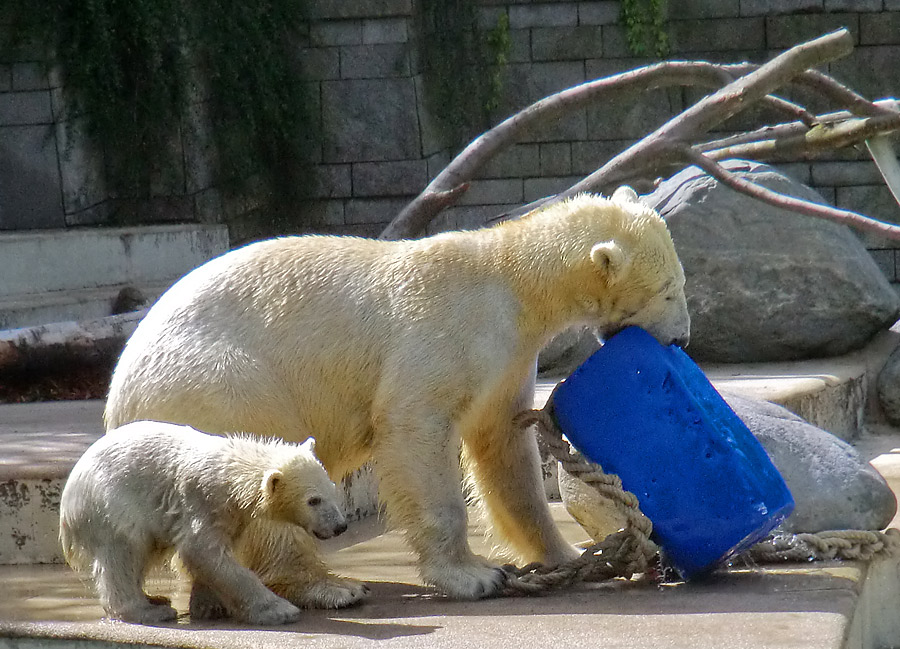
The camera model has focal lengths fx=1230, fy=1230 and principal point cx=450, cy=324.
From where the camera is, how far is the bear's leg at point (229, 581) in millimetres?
2781

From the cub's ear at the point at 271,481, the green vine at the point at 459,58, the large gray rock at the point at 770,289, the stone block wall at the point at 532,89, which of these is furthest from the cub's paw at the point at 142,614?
the green vine at the point at 459,58

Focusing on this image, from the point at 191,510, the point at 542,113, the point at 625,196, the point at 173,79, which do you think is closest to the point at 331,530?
the point at 191,510

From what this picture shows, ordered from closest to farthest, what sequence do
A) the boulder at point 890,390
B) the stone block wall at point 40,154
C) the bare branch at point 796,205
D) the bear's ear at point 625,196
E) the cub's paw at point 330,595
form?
the cub's paw at point 330,595
the bear's ear at point 625,196
the bare branch at point 796,205
the boulder at point 890,390
the stone block wall at point 40,154

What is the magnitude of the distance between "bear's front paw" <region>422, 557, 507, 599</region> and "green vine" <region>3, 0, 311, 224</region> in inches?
267

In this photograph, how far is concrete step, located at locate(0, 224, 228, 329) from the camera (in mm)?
7379

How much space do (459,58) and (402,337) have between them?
25.9ft

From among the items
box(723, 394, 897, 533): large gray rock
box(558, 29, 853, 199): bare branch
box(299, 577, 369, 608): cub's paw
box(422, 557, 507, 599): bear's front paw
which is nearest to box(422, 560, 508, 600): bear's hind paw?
box(422, 557, 507, 599): bear's front paw

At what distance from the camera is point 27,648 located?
8.91ft

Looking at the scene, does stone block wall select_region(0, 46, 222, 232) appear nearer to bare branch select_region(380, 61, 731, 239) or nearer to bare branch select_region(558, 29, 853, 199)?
bare branch select_region(380, 61, 731, 239)

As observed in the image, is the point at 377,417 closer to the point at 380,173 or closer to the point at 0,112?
the point at 0,112

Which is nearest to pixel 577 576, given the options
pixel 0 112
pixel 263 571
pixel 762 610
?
pixel 762 610

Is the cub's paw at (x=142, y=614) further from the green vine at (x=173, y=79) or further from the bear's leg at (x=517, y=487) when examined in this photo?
the green vine at (x=173, y=79)

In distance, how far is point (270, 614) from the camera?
2.79 m

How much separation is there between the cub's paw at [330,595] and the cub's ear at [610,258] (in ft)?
3.39
